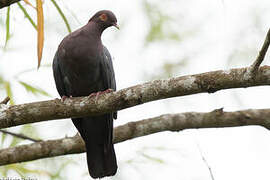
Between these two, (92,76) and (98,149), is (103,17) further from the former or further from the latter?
(98,149)

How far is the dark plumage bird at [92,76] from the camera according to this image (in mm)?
3738

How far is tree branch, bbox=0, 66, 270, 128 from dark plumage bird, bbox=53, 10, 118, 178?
876mm

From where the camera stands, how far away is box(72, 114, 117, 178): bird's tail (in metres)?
3.99

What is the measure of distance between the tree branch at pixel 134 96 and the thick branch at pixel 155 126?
84 cm

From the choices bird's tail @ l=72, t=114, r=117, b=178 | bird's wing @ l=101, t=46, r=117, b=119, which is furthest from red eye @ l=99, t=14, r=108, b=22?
bird's tail @ l=72, t=114, r=117, b=178

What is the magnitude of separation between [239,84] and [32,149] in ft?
6.07

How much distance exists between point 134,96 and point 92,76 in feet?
4.13

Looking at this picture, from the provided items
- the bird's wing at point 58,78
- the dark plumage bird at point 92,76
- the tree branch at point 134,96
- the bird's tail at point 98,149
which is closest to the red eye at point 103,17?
the dark plumage bird at point 92,76

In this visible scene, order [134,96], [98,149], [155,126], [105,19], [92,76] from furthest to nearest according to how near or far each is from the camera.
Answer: [105,19]
[98,149]
[92,76]
[155,126]
[134,96]

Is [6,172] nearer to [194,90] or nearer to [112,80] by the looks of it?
[112,80]

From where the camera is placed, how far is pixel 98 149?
404 centimetres

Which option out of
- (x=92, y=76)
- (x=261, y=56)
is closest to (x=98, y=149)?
(x=92, y=76)

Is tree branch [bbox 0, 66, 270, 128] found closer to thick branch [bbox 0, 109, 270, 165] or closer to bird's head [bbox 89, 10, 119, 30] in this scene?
thick branch [bbox 0, 109, 270, 165]

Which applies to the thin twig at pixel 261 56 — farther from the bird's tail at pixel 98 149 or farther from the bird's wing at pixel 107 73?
the bird's tail at pixel 98 149
